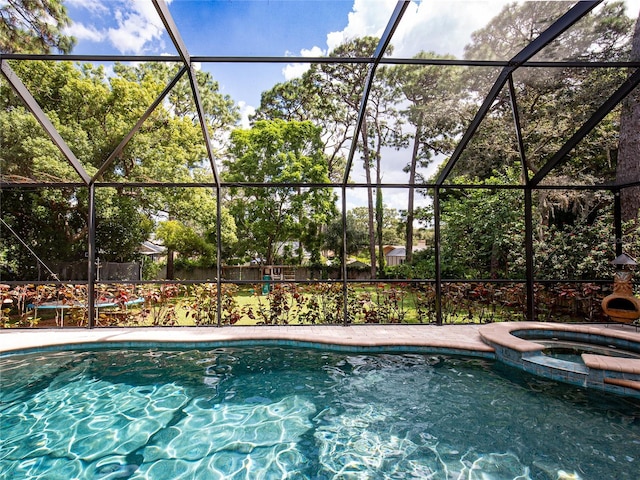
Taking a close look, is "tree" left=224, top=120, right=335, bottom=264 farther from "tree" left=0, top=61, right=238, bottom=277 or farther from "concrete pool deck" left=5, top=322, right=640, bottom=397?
"concrete pool deck" left=5, top=322, right=640, bottom=397

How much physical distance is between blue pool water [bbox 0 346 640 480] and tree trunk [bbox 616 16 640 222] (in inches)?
210

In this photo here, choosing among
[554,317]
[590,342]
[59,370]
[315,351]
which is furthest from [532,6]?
[59,370]

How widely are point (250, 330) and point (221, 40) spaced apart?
4.57 meters

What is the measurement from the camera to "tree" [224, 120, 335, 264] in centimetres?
1609

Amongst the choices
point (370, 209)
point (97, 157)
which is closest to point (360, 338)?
point (97, 157)

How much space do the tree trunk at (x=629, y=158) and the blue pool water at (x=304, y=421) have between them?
17.5ft

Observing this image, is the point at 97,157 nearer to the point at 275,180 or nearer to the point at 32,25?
the point at 32,25

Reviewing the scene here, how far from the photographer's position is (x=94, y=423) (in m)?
3.31

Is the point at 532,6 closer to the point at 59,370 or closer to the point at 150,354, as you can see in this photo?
the point at 150,354

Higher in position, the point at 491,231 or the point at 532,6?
the point at 532,6

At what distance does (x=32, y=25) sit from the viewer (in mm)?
7289

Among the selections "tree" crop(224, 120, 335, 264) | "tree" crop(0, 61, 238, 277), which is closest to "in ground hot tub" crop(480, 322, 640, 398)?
"tree" crop(0, 61, 238, 277)

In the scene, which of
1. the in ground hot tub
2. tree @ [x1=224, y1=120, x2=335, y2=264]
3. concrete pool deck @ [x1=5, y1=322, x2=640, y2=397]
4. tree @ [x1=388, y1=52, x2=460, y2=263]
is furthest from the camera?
tree @ [x1=224, y1=120, x2=335, y2=264]

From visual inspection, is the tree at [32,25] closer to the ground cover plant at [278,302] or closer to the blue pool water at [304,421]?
the ground cover plant at [278,302]
